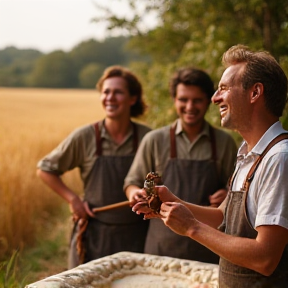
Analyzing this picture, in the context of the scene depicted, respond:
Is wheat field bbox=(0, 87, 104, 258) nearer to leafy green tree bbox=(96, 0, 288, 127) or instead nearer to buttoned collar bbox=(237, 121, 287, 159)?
leafy green tree bbox=(96, 0, 288, 127)

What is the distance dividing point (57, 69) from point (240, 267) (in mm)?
22207

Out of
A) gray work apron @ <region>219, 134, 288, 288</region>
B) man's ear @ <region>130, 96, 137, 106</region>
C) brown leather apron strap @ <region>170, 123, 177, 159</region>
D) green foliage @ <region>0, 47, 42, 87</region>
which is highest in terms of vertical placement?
green foliage @ <region>0, 47, 42, 87</region>

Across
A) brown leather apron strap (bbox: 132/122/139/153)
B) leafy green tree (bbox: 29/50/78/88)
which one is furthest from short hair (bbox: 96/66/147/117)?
leafy green tree (bbox: 29/50/78/88)

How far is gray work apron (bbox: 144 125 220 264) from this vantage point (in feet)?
11.5

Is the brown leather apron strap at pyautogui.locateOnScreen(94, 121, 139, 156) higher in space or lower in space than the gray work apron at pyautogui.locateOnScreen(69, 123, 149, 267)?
higher

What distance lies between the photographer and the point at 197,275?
7.84ft

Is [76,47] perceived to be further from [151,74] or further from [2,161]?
[2,161]

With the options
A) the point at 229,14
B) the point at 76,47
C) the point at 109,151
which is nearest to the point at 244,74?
the point at 109,151

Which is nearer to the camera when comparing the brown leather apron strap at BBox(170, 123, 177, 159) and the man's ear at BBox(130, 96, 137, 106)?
the brown leather apron strap at BBox(170, 123, 177, 159)

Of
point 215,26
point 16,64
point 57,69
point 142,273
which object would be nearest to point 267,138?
point 142,273

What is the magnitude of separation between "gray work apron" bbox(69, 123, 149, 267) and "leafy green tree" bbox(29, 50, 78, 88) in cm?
1970

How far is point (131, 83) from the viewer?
420cm

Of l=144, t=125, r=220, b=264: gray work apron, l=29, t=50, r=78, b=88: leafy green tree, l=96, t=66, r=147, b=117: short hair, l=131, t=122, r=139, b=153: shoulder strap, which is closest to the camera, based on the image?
l=144, t=125, r=220, b=264: gray work apron

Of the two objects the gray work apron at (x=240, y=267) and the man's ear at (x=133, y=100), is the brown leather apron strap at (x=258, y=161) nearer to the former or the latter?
the gray work apron at (x=240, y=267)
